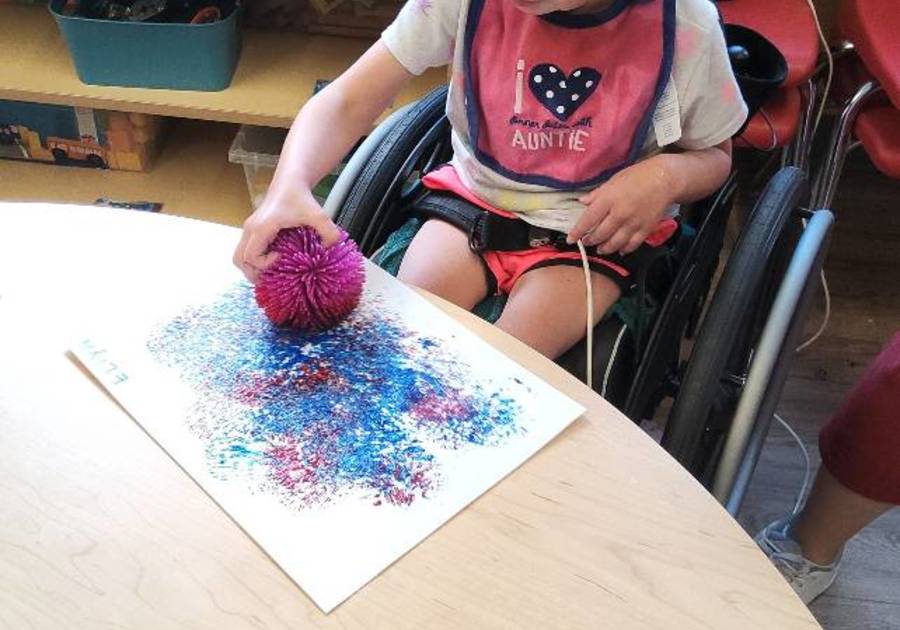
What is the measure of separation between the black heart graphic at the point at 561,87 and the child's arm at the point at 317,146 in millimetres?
139

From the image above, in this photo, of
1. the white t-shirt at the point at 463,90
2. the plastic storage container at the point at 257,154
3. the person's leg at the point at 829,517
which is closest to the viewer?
the white t-shirt at the point at 463,90

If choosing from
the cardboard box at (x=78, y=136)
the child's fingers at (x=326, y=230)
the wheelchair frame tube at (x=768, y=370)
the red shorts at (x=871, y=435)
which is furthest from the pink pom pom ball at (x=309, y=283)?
the cardboard box at (x=78, y=136)

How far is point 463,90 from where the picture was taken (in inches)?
35.1

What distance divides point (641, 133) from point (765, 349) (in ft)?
0.80

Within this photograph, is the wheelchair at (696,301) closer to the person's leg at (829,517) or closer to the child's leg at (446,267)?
the child's leg at (446,267)

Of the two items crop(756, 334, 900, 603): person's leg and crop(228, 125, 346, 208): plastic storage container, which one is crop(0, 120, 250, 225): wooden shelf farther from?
crop(756, 334, 900, 603): person's leg

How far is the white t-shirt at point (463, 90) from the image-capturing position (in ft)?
2.65

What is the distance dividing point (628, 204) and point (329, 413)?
14.2 inches

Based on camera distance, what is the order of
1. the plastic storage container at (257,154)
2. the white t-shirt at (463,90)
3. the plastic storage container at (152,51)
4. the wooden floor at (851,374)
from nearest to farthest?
1. the white t-shirt at (463,90)
2. the wooden floor at (851,374)
3. the plastic storage container at (152,51)
4. the plastic storage container at (257,154)

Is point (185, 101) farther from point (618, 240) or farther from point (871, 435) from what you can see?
point (871, 435)

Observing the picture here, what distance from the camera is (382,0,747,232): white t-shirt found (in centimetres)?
81

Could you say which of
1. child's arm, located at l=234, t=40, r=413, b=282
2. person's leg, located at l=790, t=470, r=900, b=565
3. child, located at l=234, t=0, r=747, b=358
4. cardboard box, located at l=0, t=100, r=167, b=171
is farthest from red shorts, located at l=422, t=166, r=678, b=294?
cardboard box, located at l=0, t=100, r=167, b=171

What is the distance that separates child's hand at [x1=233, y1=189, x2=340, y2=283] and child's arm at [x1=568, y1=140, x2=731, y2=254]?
0.82 feet

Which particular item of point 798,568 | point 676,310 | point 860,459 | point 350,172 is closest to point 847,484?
point 860,459
